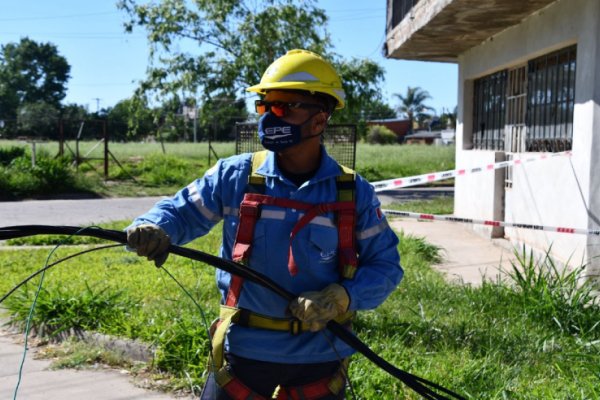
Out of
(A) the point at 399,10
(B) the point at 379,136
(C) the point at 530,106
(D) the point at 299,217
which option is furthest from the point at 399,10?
(B) the point at 379,136

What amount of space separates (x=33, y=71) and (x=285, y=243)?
341ft

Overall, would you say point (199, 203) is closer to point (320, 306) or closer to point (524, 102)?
point (320, 306)

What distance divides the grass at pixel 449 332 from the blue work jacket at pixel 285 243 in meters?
1.50

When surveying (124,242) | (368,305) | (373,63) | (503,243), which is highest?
(373,63)

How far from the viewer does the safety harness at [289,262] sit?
8.13ft

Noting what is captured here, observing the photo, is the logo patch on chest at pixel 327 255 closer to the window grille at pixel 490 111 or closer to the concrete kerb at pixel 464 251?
the concrete kerb at pixel 464 251

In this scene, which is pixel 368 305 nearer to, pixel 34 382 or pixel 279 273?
pixel 279 273

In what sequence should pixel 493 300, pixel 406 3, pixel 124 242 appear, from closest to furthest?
1. pixel 124 242
2. pixel 493 300
3. pixel 406 3

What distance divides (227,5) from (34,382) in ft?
50.7

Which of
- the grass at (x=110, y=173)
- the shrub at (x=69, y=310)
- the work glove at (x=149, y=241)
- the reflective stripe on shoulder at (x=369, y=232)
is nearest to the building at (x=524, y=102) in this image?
the shrub at (x=69, y=310)

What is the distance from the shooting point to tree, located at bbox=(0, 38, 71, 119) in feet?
309

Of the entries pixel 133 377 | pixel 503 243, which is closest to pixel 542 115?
pixel 503 243

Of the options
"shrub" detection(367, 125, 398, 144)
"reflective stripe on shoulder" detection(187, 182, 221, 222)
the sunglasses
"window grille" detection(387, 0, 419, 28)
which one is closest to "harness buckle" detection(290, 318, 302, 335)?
"reflective stripe on shoulder" detection(187, 182, 221, 222)

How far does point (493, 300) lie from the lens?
18.4 ft
